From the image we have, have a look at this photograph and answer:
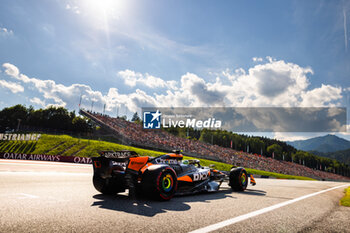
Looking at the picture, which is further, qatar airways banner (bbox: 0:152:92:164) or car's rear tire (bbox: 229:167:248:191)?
qatar airways banner (bbox: 0:152:92:164)

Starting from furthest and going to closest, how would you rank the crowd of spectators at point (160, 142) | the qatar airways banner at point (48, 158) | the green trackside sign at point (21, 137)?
the crowd of spectators at point (160, 142), the green trackside sign at point (21, 137), the qatar airways banner at point (48, 158)

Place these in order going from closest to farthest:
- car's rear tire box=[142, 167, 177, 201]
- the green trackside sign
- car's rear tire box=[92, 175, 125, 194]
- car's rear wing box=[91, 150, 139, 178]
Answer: car's rear tire box=[142, 167, 177, 201] → car's rear wing box=[91, 150, 139, 178] → car's rear tire box=[92, 175, 125, 194] → the green trackside sign

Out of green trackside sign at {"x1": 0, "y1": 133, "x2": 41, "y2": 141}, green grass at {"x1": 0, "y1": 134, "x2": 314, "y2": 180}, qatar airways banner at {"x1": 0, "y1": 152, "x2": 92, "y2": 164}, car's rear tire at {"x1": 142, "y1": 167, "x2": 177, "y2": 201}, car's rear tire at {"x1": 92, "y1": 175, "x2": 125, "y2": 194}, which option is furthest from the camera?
green trackside sign at {"x1": 0, "y1": 133, "x2": 41, "y2": 141}

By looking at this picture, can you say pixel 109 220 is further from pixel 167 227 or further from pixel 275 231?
pixel 275 231

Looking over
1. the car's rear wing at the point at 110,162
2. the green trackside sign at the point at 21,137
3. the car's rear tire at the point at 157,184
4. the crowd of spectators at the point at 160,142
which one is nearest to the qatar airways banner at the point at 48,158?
the green trackside sign at the point at 21,137

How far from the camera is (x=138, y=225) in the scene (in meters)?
3.00

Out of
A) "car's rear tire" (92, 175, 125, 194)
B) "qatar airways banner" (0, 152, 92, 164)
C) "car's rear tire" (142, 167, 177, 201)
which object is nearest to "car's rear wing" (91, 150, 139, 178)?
"car's rear tire" (92, 175, 125, 194)

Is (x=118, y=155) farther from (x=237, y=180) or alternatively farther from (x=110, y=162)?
(x=237, y=180)

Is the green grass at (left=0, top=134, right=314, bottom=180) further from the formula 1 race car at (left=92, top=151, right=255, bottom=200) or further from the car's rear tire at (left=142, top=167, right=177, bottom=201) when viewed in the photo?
the car's rear tire at (left=142, top=167, right=177, bottom=201)

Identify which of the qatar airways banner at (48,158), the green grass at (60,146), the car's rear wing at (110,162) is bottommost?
the qatar airways banner at (48,158)

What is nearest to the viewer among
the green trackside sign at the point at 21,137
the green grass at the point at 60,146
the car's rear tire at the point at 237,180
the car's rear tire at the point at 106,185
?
the car's rear tire at the point at 106,185

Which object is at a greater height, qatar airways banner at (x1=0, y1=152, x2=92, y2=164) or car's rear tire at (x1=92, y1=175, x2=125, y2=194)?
car's rear tire at (x1=92, y1=175, x2=125, y2=194)

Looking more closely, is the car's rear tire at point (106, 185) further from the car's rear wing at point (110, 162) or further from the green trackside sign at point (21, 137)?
the green trackside sign at point (21, 137)

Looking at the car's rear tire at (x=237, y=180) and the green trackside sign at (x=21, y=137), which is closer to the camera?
the car's rear tire at (x=237, y=180)
